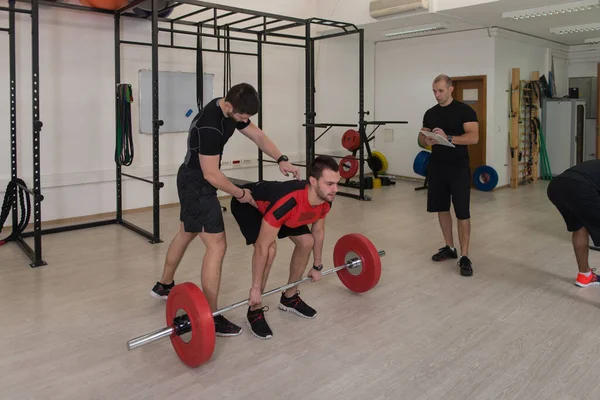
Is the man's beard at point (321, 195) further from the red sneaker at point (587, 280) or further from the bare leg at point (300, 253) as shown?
the red sneaker at point (587, 280)

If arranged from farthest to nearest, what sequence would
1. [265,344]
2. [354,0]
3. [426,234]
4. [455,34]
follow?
1. [455,34]
2. [354,0]
3. [426,234]
4. [265,344]

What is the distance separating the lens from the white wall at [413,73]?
830 cm

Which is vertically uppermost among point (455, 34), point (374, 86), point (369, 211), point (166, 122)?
point (455, 34)

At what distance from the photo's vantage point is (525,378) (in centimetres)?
250

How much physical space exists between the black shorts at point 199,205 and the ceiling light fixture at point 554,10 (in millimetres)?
5563

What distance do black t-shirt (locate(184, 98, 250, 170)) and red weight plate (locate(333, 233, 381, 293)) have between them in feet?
3.67

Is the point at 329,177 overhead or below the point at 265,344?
overhead

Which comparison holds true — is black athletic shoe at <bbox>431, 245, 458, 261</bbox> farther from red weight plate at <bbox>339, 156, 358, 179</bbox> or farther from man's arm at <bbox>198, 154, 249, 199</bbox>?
red weight plate at <bbox>339, 156, 358, 179</bbox>

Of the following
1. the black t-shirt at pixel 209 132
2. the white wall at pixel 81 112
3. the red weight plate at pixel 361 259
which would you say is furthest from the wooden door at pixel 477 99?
the black t-shirt at pixel 209 132

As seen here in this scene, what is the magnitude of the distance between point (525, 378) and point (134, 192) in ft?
16.8

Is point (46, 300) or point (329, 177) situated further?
point (46, 300)

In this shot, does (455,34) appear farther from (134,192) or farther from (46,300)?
(46,300)

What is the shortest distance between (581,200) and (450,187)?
1037 mm

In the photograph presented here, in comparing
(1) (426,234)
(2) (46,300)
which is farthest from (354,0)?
(2) (46,300)
